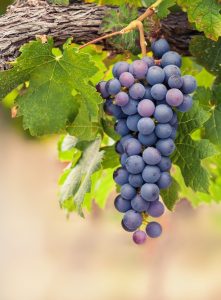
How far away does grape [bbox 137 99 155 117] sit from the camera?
3.18ft

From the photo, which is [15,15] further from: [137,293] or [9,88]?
[137,293]

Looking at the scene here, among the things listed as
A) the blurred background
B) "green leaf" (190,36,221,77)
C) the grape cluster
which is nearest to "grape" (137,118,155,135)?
the grape cluster

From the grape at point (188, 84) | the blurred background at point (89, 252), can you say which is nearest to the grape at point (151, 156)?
the grape at point (188, 84)

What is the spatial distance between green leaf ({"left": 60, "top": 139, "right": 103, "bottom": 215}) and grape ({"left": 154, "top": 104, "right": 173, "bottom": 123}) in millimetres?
206

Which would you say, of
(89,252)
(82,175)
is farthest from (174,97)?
(89,252)

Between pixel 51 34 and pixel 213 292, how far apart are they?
3.68 meters

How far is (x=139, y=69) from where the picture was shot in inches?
38.5

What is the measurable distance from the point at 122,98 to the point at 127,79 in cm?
3

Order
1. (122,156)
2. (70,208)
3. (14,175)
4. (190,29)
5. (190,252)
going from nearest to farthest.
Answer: (122,156) < (190,29) < (70,208) < (190,252) < (14,175)

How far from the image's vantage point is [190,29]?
115 centimetres

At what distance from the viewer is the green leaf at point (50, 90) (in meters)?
1.02

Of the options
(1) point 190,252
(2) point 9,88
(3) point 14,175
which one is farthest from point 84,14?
(3) point 14,175

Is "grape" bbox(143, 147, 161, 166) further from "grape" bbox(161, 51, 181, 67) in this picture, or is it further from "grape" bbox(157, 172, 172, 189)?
"grape" bbox(161, 51, 181, 67)

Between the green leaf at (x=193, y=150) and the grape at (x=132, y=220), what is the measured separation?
4.7 inches
